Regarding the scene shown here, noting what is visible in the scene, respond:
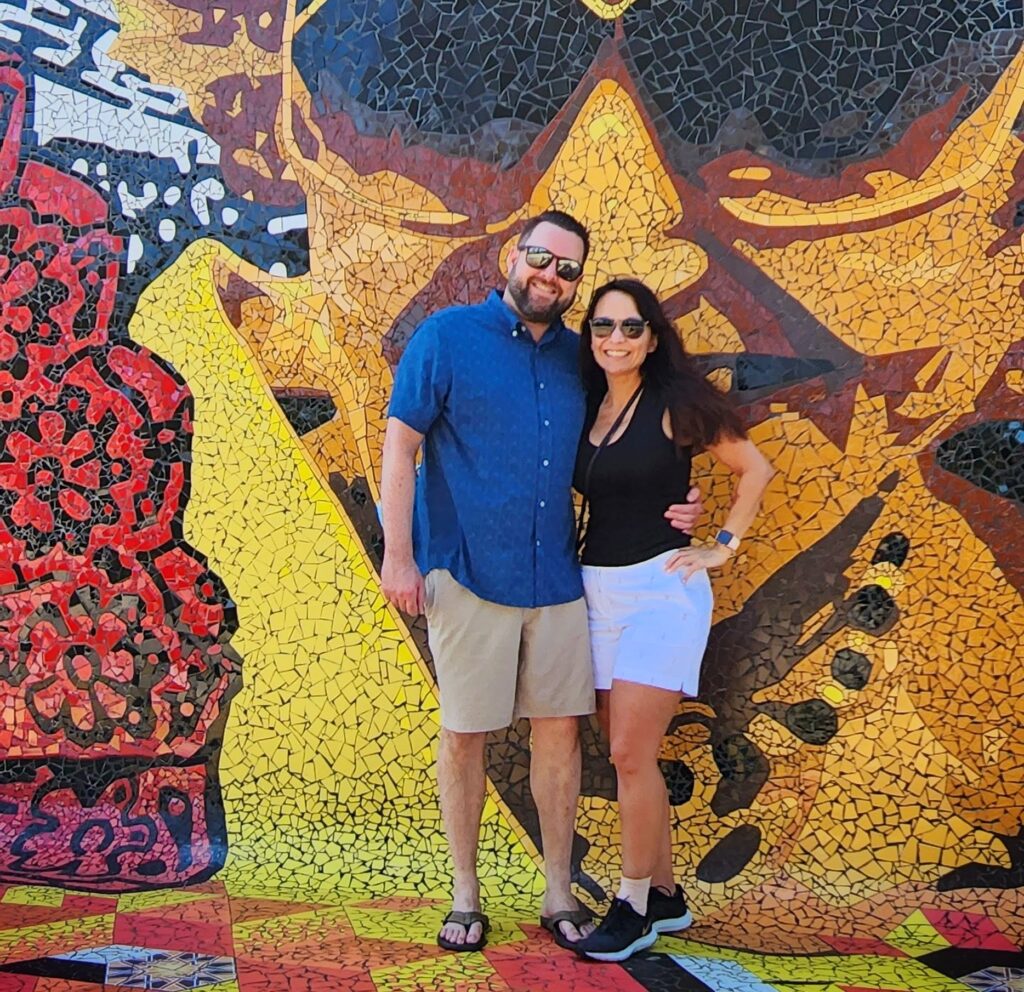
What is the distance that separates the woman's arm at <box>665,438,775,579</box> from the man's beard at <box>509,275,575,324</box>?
0.54 metres

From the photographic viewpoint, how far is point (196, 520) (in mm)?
3693

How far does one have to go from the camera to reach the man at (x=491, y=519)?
2969 mm

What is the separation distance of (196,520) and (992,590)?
2441mm

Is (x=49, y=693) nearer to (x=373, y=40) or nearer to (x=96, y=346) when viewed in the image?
(x=96, y=346)

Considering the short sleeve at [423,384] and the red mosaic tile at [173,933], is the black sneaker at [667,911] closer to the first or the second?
the red mosaic tile at [173,933]

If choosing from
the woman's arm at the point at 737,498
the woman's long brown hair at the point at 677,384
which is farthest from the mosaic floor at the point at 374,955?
the woman's long brown hair at the point at 677,384

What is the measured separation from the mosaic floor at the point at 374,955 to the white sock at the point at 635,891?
0.14m

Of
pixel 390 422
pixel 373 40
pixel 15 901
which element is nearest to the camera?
pixel 390 422

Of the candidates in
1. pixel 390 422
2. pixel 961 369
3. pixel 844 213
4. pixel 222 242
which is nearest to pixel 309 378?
pixel 222 242

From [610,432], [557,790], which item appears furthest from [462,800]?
[610,432]

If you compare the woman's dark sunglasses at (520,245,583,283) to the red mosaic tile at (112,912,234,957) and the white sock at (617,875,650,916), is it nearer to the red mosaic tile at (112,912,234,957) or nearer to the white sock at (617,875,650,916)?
the white sock at (617,875,650,916)

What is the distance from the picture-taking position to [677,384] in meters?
3.01

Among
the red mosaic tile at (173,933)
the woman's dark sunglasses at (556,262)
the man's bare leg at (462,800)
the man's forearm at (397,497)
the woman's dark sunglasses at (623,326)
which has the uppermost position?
the woman's dark sunglasses at (556,262)

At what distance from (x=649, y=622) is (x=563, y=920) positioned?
0.84 metres
